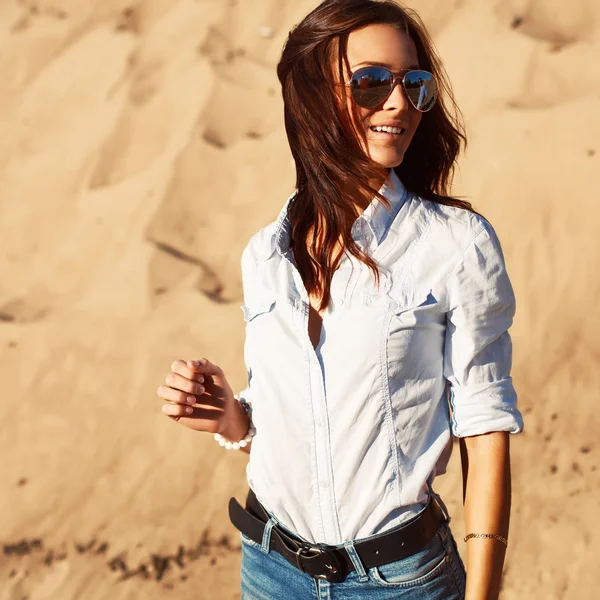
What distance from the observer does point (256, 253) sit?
158 centimetres

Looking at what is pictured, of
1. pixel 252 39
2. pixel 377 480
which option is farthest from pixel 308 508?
pixel 252 39

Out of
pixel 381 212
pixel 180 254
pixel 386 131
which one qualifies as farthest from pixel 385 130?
pixel 180 254

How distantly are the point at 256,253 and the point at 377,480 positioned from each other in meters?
0.49

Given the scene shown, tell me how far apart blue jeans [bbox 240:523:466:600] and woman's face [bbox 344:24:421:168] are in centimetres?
63

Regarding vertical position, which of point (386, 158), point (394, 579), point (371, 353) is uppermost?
point (386, 158)

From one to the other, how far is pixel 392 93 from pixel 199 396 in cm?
62

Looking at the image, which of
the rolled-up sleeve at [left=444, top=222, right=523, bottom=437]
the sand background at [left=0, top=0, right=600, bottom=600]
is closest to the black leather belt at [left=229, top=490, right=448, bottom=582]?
the rolled-up sleeve at [left=444, top=222, right=523, bottom=437]

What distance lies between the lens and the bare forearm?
1.26 m

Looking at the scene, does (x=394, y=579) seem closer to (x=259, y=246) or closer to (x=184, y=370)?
(x=184, y=370)

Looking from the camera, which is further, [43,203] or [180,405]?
[43,203]

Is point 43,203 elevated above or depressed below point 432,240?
below

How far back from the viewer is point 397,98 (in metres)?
1.41

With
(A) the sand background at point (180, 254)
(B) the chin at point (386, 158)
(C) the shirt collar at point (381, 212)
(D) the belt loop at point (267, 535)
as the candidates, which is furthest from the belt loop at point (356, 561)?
(A) the sand background at point (180, 254)

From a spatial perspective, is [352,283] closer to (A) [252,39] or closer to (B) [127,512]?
(B) [127,512]
